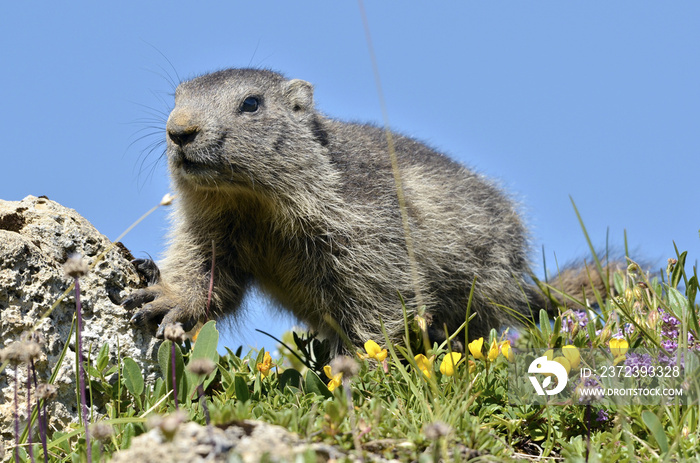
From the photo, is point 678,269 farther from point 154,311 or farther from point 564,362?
point 154,311

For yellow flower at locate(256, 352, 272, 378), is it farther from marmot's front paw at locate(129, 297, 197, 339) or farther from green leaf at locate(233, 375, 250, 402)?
marmot's front paw at locate(129, 297, 197, 339)

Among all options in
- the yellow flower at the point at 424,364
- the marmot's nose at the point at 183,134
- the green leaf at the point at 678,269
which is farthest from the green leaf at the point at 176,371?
the green leaf at the point at 678,269

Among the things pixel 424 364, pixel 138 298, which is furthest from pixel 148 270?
pixel 424 364

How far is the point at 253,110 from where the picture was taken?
5.79 meters

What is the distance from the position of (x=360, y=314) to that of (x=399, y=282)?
18.2 inches

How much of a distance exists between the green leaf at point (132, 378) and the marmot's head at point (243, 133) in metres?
A: 1.67

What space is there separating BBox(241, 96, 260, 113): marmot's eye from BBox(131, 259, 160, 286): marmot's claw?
4.68ft

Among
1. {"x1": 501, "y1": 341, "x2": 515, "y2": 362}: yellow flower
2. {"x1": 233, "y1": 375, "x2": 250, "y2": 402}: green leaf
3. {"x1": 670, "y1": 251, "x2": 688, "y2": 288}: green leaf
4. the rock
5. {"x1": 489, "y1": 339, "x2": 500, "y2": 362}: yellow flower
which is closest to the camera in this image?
{"x1": 501, "y1": 341, "x2": 515, "y2": 362}: yellow flower

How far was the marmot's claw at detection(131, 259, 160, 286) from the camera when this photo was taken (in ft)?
17.4

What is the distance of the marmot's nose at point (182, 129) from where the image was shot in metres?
5.21

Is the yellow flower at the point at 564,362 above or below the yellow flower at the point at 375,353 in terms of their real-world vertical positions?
below

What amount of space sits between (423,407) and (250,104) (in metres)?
3.31

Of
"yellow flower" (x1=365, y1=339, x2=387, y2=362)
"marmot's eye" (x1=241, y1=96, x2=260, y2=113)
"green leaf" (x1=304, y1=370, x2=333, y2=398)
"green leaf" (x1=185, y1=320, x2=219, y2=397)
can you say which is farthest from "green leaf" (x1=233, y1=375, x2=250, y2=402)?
"marmot's eye" (x1=241, y1=96, x2=260, y2=113)

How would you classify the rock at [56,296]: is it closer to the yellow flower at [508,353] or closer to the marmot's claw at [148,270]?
the marmot's claw at [148,270]
